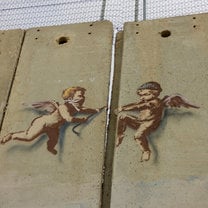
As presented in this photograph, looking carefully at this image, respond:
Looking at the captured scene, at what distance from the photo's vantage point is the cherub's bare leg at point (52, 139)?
13.7 ft

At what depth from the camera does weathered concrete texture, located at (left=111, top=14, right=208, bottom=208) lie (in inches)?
147

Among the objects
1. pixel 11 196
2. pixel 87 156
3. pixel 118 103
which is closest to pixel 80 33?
pixel 118 103

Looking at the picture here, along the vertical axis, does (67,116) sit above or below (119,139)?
above

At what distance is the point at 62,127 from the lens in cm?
431

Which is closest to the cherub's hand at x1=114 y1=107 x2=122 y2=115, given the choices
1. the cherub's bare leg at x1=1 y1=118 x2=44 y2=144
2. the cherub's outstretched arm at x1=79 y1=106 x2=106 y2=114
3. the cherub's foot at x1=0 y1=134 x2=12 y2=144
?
the cherub's outstretched arm at x1=79 y1=106 x2=106 y2=114

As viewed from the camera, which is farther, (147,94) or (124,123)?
(147,94)

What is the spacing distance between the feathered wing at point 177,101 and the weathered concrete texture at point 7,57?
54.4 inches

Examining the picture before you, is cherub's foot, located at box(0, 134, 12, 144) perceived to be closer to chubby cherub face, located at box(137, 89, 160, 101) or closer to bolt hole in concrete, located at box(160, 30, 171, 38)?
chubby cherub face, located at box(137, 89, 160, 101)

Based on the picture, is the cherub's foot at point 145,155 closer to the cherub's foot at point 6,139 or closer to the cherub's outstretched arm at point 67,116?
the cherub's outstretched arm at point 67,116

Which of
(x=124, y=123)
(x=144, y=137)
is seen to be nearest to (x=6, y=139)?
(x=124, y=123)

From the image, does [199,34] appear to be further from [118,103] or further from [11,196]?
[11,196]

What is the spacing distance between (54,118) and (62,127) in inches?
5.2

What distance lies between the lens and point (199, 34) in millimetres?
4703

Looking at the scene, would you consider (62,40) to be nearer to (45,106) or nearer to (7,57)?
(7,57)
